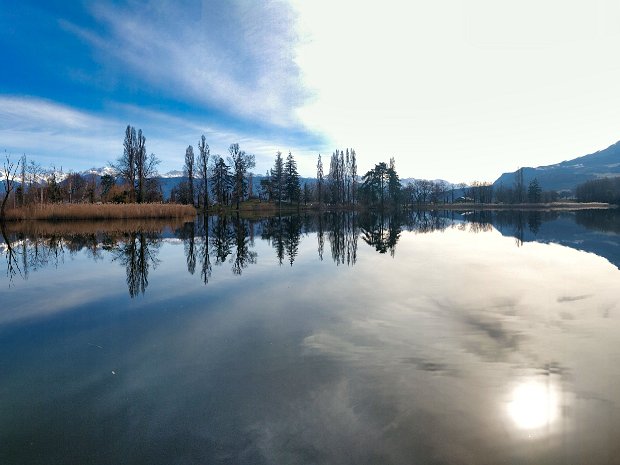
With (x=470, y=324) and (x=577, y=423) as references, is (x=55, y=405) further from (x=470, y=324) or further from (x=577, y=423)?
(x=470, y=324)

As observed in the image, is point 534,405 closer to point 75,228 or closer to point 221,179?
point 75,228

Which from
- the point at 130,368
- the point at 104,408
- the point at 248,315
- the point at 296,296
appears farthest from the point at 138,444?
the point at 296,296

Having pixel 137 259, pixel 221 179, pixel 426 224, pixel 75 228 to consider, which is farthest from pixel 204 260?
pixel 221 179

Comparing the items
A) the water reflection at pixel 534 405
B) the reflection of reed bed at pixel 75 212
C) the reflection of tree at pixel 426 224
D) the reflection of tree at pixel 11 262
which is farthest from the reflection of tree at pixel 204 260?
the reflection of reed bed at pixel 75 212

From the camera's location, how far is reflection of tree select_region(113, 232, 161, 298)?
10.5 metres

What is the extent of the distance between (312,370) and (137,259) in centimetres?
1245

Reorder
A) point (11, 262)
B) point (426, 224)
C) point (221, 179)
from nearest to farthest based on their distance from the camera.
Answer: point (11, 262) → point (426, 224) → point (221, 179)

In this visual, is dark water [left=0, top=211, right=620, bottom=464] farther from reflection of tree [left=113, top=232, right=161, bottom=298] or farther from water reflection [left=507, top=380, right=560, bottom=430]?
reflection of tree [left=113, top=232, right=161, bottom=298]

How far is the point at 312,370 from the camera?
4910 mm

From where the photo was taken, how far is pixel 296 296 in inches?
354

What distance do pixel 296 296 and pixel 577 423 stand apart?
244 inches

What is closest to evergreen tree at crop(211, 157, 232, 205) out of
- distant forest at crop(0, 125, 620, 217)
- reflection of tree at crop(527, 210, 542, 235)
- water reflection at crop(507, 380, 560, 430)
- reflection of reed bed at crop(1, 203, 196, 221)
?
distant forest at crop(0, 125, 620, 217)

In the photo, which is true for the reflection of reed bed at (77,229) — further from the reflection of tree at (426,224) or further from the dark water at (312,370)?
the reflection of tree at (426,224)

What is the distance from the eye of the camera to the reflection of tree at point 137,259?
10.5 metres
